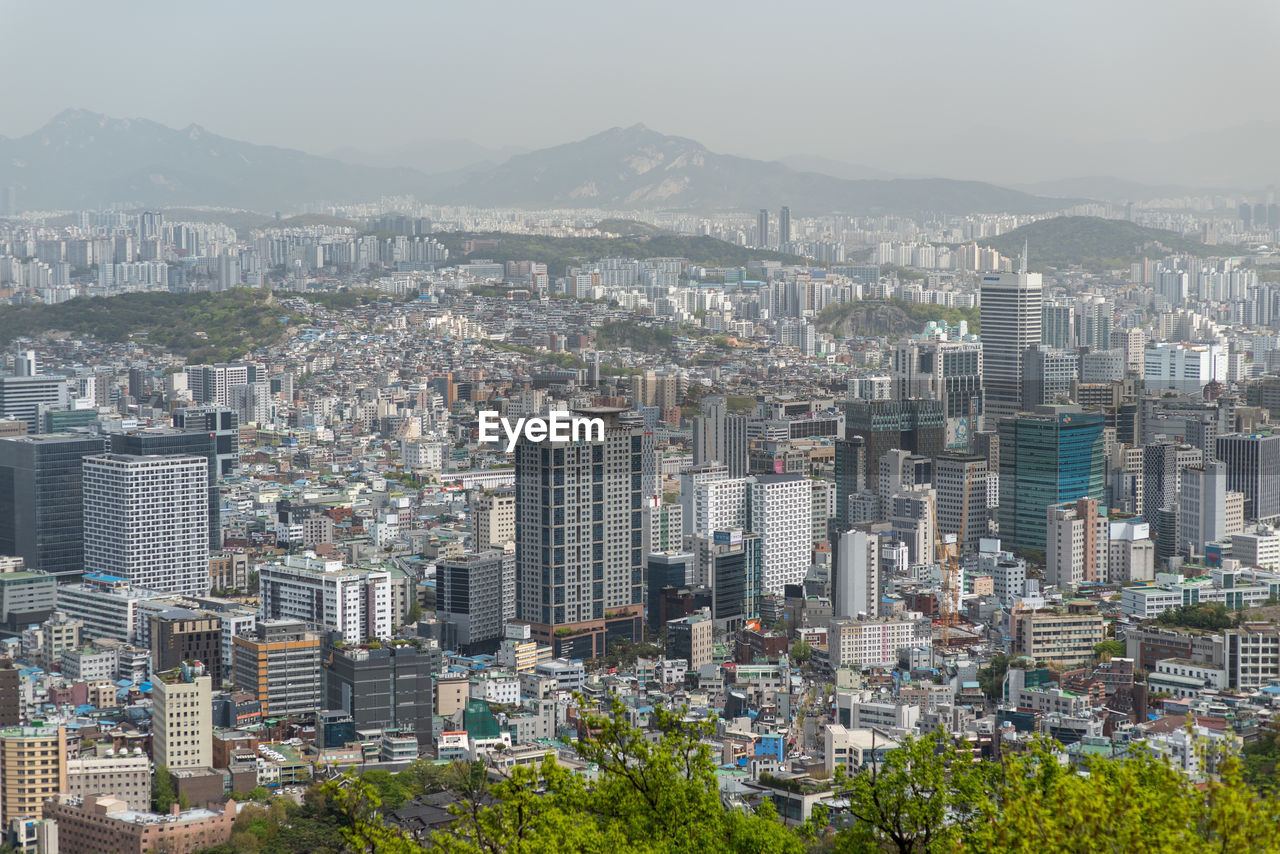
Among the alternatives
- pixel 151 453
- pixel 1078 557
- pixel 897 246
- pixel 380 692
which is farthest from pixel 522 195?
pixel 380 692

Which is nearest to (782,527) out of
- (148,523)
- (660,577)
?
(660,577)

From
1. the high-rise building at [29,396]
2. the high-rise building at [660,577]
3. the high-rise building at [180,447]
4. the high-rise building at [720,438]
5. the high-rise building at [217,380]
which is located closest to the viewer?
the high-rise building at [660,577]

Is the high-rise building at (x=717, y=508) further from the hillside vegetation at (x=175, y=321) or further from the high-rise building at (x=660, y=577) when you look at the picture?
the hillside vegetation at (x=175, y=321)

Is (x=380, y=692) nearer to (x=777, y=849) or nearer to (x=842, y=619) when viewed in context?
(x=842, y=619)

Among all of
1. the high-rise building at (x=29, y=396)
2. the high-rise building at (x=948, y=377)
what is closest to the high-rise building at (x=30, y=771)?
the high-rise building at (x=948, y=377)

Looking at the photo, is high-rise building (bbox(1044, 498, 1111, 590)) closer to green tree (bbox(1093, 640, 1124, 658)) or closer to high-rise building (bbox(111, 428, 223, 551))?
green tree (bbox(1093, 640, 1124, 658))

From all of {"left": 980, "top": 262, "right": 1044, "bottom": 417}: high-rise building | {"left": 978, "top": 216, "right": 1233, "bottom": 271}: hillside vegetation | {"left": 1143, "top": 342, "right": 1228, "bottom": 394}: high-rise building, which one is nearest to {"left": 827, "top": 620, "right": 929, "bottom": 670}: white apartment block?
{"left": 980, "top": 262, "right": 1044, "bottom": 417}: high-rise building
